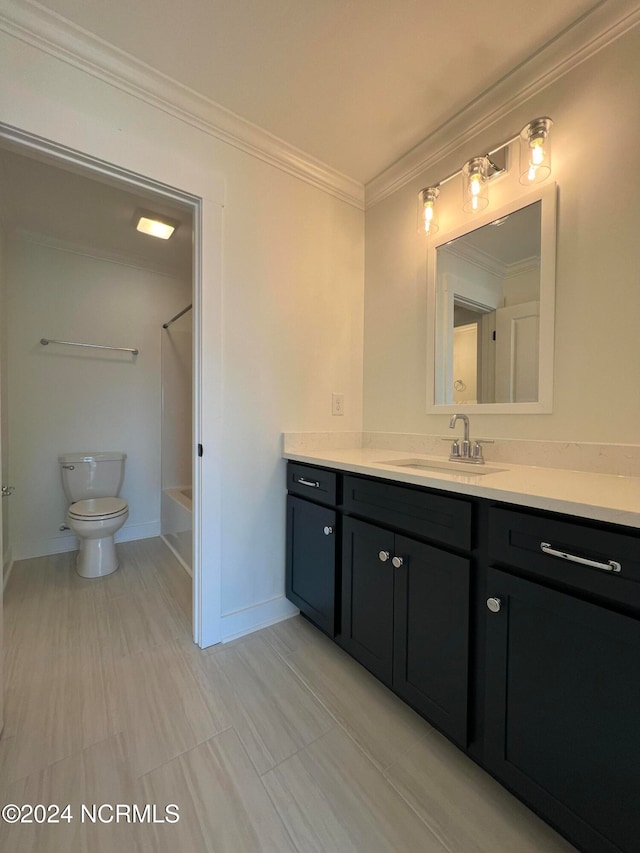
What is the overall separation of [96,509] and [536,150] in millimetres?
2973

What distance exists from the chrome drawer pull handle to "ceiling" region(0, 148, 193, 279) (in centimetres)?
187

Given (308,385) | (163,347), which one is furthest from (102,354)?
(308,385)

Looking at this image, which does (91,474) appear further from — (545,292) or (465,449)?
(545,292)

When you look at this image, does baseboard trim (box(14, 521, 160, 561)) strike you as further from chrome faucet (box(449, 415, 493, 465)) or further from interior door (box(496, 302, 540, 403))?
interior door (box(496, 302, 540, 403))

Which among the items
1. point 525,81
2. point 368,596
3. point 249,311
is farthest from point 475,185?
point 368,596

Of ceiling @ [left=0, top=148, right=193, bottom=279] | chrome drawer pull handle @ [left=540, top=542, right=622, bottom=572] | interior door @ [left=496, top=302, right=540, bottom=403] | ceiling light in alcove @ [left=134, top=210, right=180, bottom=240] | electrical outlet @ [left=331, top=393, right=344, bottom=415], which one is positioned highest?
ceiling @ [left=0, top=148, right=193, bottom=279]

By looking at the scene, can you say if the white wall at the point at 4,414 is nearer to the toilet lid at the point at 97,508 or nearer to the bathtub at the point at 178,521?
the toilet lid at the point at 97,508

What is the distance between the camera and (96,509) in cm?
231

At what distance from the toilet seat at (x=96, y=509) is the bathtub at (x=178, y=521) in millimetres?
376

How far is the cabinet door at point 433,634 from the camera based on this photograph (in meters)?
1.01

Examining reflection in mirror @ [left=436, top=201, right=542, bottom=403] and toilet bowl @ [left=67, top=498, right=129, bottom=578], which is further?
toilet bowl @ [left=67, top=498, right=129, bottom=578]

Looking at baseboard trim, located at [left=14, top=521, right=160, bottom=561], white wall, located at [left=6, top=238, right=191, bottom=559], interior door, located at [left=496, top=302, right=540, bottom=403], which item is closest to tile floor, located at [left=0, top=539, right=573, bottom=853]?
Result: baseboard trim, located at [left=14, top=521, right=160, bottom=561]

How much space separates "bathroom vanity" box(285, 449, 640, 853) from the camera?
2.36 feet

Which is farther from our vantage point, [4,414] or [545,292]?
[4,414]
